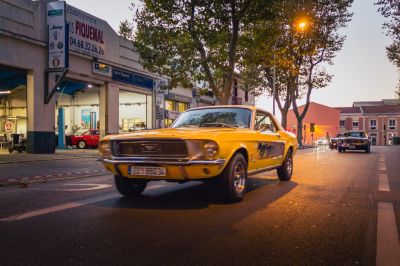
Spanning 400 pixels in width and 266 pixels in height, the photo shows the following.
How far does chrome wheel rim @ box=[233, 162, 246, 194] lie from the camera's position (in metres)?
5.84

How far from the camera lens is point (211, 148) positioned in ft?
17.6

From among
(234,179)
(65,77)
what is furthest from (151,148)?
(65,77)

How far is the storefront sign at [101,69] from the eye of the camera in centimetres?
2184

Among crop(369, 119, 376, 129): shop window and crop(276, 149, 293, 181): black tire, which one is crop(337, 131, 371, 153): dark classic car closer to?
crop(276, 149, 293, 181): black tire

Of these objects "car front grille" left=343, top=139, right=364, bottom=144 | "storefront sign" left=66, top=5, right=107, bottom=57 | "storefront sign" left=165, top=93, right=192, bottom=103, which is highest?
"storefront sign" left=66, top=5, right=107, bottom=57

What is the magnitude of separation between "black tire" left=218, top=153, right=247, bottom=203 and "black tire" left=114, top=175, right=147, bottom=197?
1.30 m

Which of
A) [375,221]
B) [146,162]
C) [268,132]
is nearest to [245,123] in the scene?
[268,132]

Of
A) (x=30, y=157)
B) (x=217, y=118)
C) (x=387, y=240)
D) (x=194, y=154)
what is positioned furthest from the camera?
(x=30, y=157)

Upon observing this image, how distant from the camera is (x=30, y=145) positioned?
1822 cm

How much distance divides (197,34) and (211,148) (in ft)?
52.5

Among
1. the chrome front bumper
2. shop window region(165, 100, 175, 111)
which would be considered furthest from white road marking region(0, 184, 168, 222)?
shop window region(165, 100, 175, 111)

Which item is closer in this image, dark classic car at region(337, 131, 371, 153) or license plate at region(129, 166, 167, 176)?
license plate at region(129, 166, 167, 176)

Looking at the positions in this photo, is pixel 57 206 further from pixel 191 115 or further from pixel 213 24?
pixel 213 24

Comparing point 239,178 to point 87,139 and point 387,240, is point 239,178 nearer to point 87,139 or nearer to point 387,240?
point 387,240
